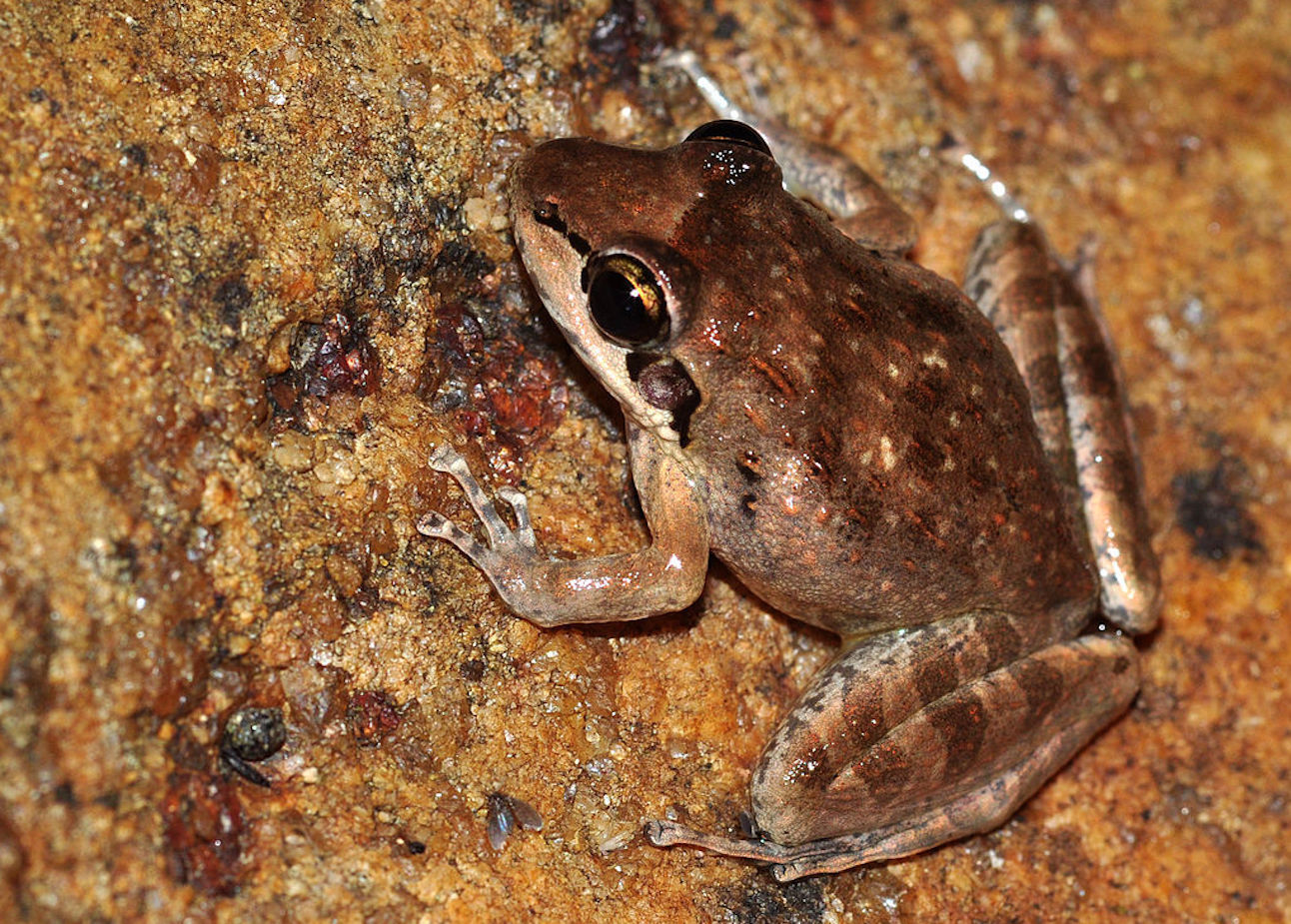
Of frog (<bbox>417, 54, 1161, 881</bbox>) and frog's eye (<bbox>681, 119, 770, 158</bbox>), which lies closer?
frog (<bbox>417, 54, 1161, 881</bbox>)

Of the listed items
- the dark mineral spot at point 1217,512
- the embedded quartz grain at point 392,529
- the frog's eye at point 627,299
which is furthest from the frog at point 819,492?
the dark mineral spot at point 1217,512

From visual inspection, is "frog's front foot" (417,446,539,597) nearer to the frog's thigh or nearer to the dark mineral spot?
the frog's thigh

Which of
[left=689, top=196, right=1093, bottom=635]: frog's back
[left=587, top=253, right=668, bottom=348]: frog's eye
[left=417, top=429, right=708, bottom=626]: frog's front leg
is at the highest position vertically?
[left=587, top=253, right=668, bottom=348]: frog's eye

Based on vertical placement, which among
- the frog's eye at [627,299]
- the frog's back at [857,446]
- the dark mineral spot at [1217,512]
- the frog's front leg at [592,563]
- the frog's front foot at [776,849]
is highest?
the frog's eye at [627,299]

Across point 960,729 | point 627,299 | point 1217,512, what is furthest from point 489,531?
point 1217,512

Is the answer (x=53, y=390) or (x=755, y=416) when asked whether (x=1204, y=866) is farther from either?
(x=53, y=390)

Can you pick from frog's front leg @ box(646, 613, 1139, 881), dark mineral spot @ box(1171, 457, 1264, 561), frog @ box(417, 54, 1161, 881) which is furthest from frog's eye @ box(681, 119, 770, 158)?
dark mineral spot @ box(1171, 457, 1264, 561)

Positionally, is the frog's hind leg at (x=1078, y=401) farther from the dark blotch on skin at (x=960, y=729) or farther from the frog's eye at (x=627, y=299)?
the frog's eye at (x=627, y=299)
